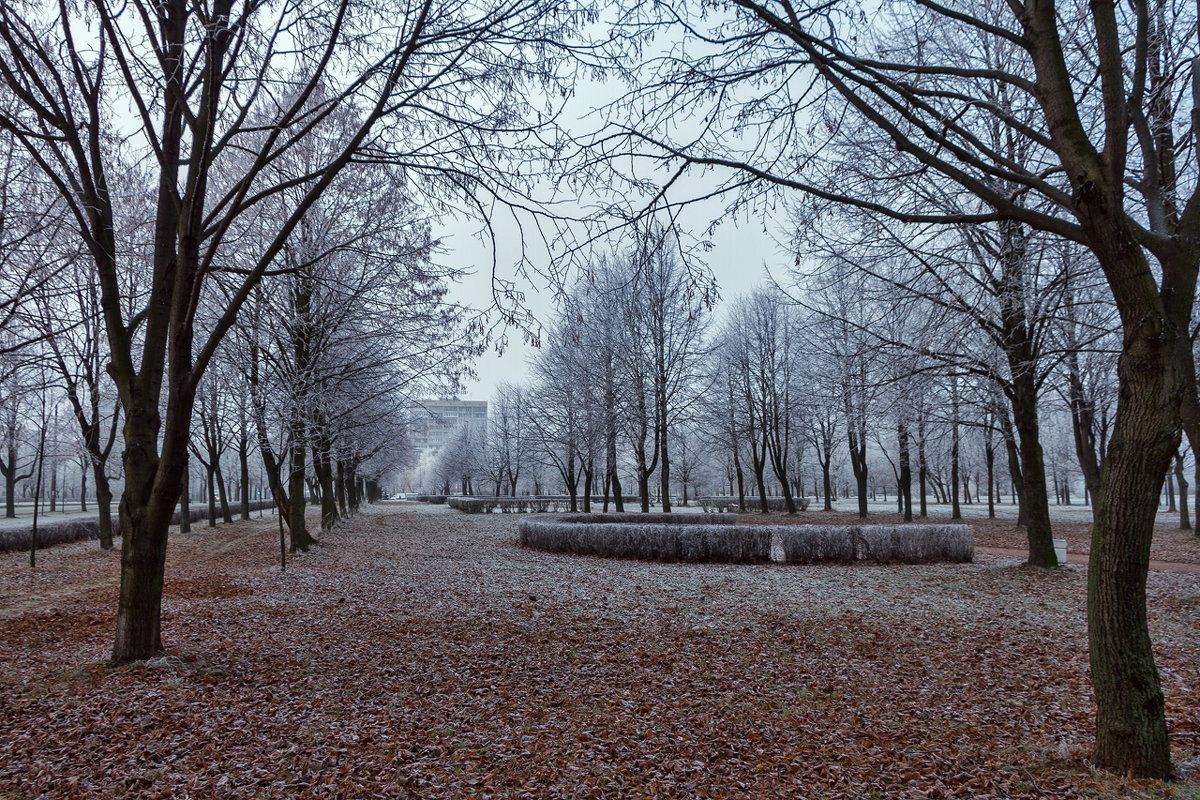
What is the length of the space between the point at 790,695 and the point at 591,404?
19771mm

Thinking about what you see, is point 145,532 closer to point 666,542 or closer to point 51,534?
point 666,542

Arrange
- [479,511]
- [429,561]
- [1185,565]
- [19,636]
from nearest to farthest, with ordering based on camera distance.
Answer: [19,636] < [1185,565] < [429,561] < [479,511]

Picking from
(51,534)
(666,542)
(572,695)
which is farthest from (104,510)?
(572,695)

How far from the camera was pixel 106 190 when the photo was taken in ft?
21.1

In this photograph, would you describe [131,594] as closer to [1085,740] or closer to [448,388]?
[1085,740]

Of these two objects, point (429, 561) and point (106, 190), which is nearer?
point (106, 190)

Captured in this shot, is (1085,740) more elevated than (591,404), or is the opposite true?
(591,404)

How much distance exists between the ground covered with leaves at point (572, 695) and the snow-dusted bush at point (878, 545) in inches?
142

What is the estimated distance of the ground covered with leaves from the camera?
352cm

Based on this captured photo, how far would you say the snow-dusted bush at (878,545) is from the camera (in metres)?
13.0

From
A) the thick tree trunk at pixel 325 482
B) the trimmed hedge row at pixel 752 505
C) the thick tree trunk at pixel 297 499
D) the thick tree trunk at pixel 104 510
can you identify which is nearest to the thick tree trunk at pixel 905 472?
the trimmed hedge row at pixel 752 505

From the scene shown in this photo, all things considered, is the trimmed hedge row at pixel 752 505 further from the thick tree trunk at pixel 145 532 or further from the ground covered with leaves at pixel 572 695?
the thick tree trunk at pixel 145 532

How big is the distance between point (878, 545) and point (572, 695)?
1005 cm

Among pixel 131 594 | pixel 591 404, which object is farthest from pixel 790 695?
pixel 591 404
